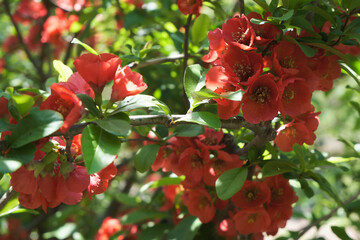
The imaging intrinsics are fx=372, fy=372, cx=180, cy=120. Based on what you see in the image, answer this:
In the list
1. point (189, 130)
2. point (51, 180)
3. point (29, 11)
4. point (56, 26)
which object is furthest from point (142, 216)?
point (29, 11)

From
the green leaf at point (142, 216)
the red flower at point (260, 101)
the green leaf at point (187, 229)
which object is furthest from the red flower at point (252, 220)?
the green leaf at point (142, 216)

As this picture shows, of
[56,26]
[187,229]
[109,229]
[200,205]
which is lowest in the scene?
[109,229]

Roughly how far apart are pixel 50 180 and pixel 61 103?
172mm

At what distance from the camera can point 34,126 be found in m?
0.67

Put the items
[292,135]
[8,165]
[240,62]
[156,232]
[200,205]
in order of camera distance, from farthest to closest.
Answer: [156,232], [200,205], [292,135], [240,62], [8,165]

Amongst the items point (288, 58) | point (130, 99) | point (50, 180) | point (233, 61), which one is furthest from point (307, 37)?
point (50, 180)

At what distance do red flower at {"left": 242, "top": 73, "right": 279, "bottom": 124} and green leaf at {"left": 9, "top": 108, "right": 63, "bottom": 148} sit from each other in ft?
1.28

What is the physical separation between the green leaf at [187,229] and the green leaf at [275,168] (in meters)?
0.40

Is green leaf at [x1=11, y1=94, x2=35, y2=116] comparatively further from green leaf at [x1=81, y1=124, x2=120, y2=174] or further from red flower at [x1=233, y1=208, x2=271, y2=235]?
red flower at [x1=233, y1=208, x2=271, y2=235]

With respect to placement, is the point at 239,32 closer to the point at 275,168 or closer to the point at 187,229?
the point at 275,168

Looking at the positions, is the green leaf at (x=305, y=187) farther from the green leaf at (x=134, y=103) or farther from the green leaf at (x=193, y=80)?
the green leaf at (x=134, y=103)

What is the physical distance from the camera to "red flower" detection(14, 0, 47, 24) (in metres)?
2.88

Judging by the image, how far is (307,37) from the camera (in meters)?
0.88

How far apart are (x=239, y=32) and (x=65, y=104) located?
0.42 metres
